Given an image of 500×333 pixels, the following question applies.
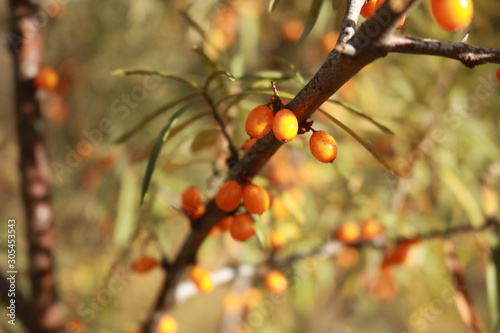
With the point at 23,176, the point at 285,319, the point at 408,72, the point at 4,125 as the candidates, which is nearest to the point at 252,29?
the point at 408,72

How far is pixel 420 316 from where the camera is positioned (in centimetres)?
173

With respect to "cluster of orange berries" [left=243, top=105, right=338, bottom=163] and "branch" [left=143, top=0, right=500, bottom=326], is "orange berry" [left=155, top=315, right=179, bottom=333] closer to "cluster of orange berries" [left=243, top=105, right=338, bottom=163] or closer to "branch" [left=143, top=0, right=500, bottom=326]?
"branch" [left=143, top=0, right=500, bottom=326]

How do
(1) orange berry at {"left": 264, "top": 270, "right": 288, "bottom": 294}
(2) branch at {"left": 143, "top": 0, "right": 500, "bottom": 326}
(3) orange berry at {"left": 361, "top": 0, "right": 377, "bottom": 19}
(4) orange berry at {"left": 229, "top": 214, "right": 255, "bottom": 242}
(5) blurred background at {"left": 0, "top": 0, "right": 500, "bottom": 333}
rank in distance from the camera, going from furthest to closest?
(5) blurred background at {"left": 0, "top": 0, "right": 500, "bottom": 333} < (1) orange berry at {"left": 264, "top": 270, "right": 288, "bottom": 294} < (4) orange berry at {"left": 229, "top": 214, "right": 255, "bottom": 242} < (3) orange berry at {"left": 361, "top": 0, "right": 377, "bottom": 19} < (2) branch at {"left": 143, "top": 0, "right": 500, "bottom": 326}

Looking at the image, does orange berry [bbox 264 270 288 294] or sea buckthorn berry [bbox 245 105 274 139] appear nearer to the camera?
sea buckthorn berry [bbox 245 105 274 139]

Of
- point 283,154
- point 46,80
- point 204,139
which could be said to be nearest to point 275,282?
point 204,139

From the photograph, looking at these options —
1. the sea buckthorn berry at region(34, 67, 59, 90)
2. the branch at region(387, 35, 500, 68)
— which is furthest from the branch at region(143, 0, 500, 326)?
the sea buckthorn berry at region(34, 67, 59, 90)

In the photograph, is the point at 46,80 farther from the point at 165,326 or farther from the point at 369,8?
the point at 369,8

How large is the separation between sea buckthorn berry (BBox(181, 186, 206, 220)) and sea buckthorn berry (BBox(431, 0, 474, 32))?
47 centimetres

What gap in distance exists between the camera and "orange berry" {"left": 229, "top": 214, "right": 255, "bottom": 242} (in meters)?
0.66

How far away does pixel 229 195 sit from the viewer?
0.62 meters

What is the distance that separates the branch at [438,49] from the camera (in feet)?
1.47

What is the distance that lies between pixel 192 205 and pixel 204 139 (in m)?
0.12

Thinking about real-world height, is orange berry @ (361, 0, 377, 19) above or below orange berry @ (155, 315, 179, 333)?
above

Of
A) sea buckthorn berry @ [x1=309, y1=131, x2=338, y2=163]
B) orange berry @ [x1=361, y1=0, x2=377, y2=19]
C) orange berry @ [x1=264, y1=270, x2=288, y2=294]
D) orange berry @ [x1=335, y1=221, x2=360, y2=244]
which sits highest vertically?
orange berry @ [x1=361, y1=0, x2=377, y2=19]
